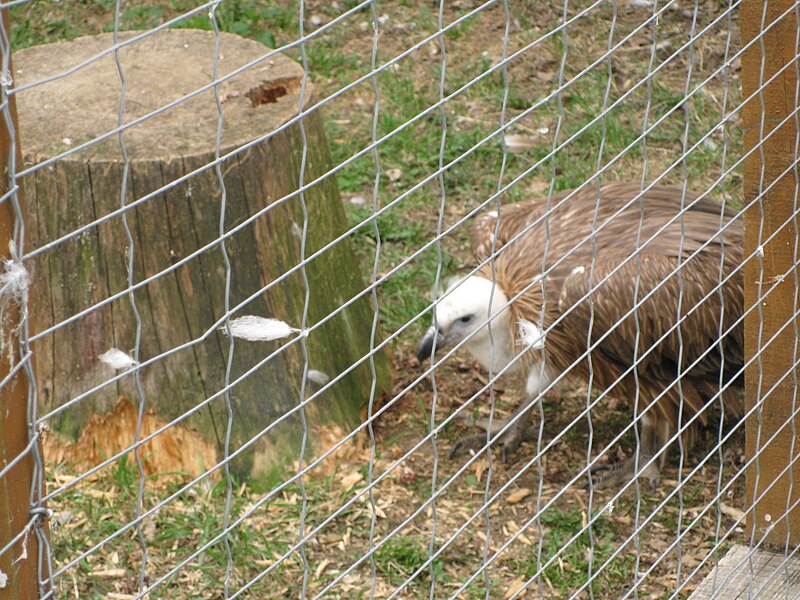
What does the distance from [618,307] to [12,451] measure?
264 cm

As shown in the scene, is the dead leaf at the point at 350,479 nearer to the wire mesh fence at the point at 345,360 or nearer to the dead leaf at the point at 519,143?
the wire mesh fence at the point at 345,360

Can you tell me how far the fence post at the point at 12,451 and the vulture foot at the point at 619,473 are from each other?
9.43ft

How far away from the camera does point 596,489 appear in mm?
4172

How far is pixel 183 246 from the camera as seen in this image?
362 cm

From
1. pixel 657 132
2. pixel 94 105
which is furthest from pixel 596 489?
pixel 657 132

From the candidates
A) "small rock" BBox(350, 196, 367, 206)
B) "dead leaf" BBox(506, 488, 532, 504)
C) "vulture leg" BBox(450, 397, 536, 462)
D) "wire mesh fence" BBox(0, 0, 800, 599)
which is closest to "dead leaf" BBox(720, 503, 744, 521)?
"wire mesh fence" BBox(0, 0, 800, 599)

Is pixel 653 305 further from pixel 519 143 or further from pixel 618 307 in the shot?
pixel 519 143

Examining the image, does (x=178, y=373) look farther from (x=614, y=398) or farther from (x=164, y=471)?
(x=614, y=398)

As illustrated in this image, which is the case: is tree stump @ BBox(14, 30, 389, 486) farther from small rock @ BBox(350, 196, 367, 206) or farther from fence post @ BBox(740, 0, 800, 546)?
fence post @ BBox(740, 0, 800, 546)

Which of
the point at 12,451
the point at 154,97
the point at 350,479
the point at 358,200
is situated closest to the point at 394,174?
the point at 358,200

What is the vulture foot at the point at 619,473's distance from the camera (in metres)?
4.12

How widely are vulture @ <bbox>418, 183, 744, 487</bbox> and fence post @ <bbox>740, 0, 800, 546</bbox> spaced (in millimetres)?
570

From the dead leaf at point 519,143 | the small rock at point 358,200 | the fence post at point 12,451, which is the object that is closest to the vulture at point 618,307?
the small rock at point 358,200

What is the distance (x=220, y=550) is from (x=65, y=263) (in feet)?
3.25
